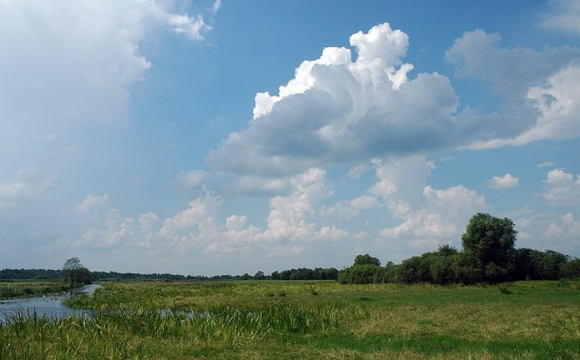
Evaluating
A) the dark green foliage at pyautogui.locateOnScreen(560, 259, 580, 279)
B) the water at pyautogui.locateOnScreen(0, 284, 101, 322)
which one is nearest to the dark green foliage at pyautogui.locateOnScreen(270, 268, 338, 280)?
the dark green foliage at pyautogui.locateOnScreen(560, 259, 580, 279)

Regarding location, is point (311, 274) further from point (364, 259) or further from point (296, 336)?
point (296, 336)

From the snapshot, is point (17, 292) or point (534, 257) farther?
point (534, 257)

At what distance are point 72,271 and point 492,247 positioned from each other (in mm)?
88394

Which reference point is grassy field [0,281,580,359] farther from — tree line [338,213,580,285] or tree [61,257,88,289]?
tree [61,257,88,289]

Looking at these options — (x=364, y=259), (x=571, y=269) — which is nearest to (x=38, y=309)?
(x=571, y=269)

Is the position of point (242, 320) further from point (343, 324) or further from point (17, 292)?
point (17, 292)

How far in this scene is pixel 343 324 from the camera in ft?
69.8

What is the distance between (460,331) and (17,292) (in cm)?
6921

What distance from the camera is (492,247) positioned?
6562 centimetres

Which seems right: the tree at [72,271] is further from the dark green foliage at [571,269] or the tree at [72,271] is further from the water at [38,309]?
the dark green foliage at [571,269]

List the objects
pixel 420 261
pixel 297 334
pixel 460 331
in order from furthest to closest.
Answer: pixel 420 261, pixel 297 334, pixel 460 331

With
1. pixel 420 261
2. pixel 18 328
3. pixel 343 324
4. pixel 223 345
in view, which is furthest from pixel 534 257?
pixel 18 328

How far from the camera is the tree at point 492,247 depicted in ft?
211

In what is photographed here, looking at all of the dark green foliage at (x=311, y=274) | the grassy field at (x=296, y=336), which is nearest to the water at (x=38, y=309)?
the grassy field at (x=296, y=336)
